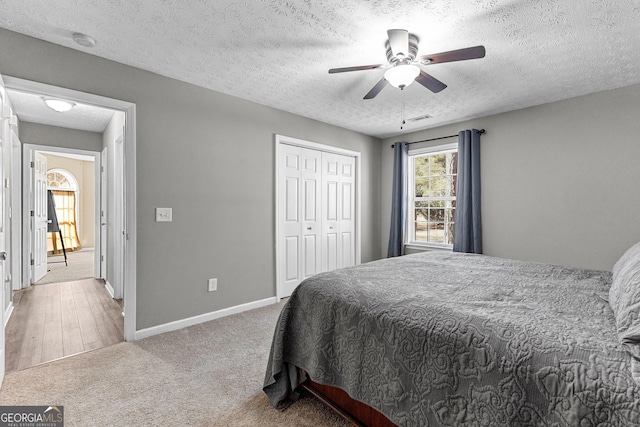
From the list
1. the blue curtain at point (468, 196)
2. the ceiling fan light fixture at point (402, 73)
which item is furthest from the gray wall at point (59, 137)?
the blue curtain at point (468, 196)

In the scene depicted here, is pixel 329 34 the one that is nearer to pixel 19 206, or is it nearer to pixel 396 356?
pixel 396 356

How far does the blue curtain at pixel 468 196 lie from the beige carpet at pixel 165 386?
287 cm

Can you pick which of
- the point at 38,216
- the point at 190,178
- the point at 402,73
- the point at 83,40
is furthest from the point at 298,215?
the point at 38,216

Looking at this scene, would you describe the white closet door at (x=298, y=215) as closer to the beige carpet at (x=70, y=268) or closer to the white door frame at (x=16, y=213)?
the white door frame at (x=16, y=213)

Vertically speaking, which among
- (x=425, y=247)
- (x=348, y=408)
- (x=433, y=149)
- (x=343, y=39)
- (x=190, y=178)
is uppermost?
(x=343, y=39)

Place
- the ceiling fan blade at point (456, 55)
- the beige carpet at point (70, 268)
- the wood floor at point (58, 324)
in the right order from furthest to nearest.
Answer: the beige carpet at point (70, 268) → the wood floor at point (58, 324) → the ceiling fan blade at point (456, 55)

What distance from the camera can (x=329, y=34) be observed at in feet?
7.00

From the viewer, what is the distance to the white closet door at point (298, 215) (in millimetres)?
3868

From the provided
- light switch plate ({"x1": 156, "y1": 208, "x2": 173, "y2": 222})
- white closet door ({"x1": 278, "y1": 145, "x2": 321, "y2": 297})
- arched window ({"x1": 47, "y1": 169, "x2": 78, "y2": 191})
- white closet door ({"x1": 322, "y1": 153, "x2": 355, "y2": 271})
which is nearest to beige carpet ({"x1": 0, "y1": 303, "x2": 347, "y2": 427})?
light switch plate ({"x1": 156, "y1": 208, "x2": 173, "y2": 222})

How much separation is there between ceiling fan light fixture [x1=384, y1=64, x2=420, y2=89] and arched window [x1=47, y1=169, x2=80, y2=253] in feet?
27.9

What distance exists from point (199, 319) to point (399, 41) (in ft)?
9.89

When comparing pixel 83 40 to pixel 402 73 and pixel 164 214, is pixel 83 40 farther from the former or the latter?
pixel 402 73

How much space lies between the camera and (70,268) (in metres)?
5.50

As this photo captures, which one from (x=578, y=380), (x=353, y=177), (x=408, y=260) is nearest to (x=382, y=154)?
(x=353, y=177)
